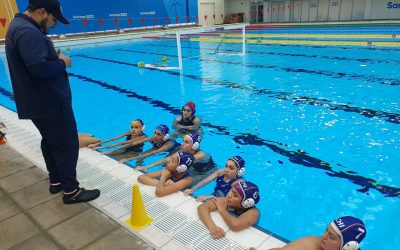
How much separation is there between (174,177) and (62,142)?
1373 mm

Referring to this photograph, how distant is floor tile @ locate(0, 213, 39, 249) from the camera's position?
2434 mm

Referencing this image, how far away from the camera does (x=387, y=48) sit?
12977mm

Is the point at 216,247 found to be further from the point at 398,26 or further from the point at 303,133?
the point at 398,26

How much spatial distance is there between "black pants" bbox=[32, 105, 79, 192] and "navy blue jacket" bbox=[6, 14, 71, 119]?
9cm

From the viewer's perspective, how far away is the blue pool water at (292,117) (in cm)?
370

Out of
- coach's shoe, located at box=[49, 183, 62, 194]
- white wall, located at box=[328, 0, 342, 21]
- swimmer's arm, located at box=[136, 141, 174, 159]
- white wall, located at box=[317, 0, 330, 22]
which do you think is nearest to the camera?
coach's shoe, located at box=[49, 183, 62, 194]

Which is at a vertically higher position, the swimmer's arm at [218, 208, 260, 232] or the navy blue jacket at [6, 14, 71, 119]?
the navy blue jacket at [6, 14, 71, 119]

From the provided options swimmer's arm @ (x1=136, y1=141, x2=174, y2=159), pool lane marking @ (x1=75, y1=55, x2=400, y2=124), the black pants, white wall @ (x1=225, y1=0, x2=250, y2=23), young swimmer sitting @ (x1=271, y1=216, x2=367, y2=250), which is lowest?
pool lane marking @ (x1=75, y1=55, x2=400, y2=124)

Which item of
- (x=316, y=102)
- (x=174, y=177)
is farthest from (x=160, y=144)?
(x=316, y=102)

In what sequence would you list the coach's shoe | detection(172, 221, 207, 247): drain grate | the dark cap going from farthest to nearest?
the coach's shoe
detection(172, 221, 207, 247): drain grate
the dark cap

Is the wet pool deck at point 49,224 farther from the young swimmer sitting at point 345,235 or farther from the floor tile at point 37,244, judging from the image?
the young swimmer sitting at point 345,235

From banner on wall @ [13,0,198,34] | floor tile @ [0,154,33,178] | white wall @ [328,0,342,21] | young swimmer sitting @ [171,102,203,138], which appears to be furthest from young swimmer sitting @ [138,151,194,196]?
white wall @ [328,0,342,21]

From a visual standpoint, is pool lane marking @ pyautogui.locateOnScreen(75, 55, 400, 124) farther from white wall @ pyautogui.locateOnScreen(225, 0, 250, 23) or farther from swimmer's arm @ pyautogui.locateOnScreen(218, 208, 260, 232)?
white wall @ pyautogui.locateOnScreen(225, 0, 250, 23)

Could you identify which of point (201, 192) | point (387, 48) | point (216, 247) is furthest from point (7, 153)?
point (387, 48)
